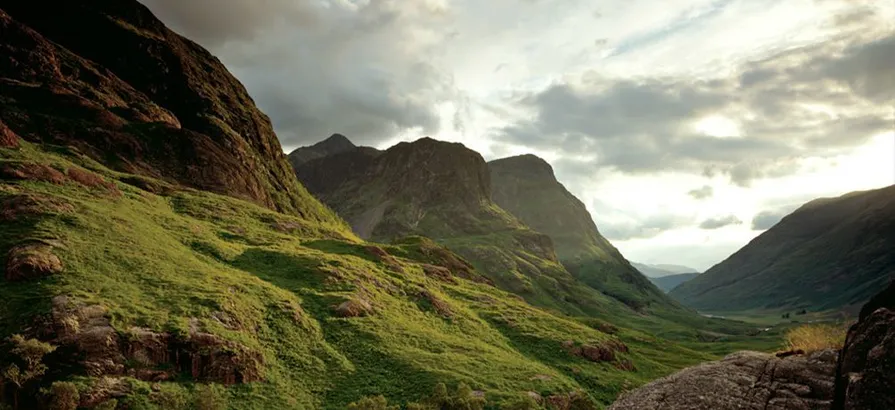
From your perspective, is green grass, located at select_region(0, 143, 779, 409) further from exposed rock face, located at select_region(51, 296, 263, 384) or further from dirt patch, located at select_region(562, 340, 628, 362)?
dirt patch, located at select_region(562, 340, 628, 362)

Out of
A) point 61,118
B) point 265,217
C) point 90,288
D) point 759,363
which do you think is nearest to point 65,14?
point 61,118

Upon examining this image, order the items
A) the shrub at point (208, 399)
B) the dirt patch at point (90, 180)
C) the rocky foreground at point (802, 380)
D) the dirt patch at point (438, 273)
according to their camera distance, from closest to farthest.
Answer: the rocky foreground at point (802, 380) → the shrub at point (208, 399) → the dirt patch at point (90, 180) → the dirt patch at point (438, 273)

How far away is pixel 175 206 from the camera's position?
294 ft

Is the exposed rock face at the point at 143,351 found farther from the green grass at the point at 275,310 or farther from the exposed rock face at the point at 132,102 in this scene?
the exposed rock face at the point at 132,102

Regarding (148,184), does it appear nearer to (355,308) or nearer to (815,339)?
(355,308)

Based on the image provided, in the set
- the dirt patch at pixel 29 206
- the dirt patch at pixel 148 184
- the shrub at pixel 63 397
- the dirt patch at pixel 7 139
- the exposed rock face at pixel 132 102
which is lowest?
the shrub at pixel 63 397

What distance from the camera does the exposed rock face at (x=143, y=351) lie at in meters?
36.8

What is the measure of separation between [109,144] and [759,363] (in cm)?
13434

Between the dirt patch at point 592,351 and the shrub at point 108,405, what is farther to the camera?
the dirt patch at point 592,351

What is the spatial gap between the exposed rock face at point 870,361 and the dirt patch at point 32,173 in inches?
3531

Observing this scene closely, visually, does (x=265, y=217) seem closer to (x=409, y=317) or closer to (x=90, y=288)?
(x=409, y=317)

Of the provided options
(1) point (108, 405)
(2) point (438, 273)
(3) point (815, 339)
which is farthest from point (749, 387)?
(2) point (438, 273)

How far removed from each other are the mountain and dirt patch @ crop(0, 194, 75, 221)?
10.4 inches

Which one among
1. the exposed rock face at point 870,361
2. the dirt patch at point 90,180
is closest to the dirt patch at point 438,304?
the dirt patch at point 90,180
